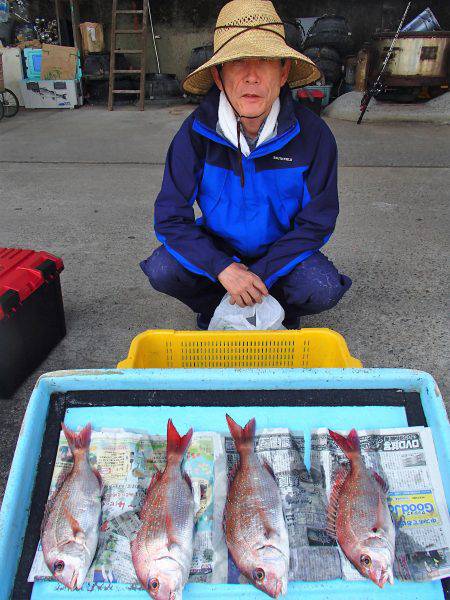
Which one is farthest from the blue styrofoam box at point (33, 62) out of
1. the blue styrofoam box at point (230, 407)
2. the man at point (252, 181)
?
the blue styrofoam box at point (230, 407)

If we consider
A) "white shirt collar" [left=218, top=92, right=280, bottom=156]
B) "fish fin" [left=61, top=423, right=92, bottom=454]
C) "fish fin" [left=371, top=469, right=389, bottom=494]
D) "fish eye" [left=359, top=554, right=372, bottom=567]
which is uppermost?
"white shirt collar" [left=218, top=92, right=280, bottom=156]

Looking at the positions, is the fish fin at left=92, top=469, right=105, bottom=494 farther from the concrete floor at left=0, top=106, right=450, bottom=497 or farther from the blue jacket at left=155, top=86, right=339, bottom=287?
the blue jacket at left=155, top=86, right=339, bottom=287

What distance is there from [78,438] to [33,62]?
912cm

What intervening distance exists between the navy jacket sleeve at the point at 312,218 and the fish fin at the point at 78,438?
0.98m

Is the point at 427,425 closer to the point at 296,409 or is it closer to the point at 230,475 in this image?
the point at 296,409

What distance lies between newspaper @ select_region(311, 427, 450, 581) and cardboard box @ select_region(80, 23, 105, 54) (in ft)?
33.4

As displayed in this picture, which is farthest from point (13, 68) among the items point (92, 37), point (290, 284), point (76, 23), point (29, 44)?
point (290, 284)

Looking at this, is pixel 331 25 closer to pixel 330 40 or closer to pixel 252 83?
pixel 330 40

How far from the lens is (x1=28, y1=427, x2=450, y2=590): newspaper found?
111 centimetres

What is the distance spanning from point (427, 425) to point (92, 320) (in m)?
1.94

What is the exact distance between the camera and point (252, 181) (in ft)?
6.54

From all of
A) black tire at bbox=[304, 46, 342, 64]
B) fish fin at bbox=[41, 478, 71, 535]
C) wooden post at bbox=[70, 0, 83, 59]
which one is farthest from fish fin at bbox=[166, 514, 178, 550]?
wooden post at bbox=[70, 0, 83, 59]

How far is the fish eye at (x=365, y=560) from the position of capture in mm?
1080

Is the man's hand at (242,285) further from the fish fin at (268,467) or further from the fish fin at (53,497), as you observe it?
the fish fin at (53,497)
